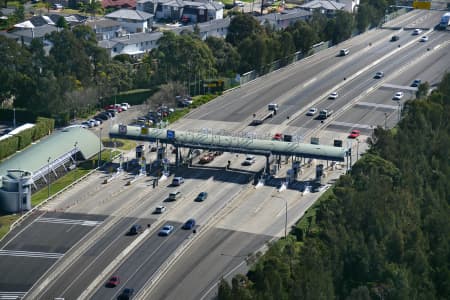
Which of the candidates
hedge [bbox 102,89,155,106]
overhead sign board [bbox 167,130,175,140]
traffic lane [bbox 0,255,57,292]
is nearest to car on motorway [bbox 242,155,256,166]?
overhead sign board [bbox 167,130,175,140]

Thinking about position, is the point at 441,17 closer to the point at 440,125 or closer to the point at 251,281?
the point at 440,125

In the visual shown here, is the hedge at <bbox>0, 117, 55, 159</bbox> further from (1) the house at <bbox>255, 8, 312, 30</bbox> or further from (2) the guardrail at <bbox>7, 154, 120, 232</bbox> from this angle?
(1) the house at <bbox>255, 8, 312, 30</bbox>

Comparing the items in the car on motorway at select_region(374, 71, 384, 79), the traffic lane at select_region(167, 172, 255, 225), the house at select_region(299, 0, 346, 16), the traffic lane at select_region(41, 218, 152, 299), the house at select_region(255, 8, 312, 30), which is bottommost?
the traffic lane at select_region(41, 218, 152, 299)

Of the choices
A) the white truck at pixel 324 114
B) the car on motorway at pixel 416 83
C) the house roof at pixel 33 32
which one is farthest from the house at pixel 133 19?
the white truck at pixel 324 114

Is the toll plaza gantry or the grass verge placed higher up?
the toll plaza gantry

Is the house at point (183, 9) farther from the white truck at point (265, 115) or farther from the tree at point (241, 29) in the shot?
the white truck at point (265, 115)

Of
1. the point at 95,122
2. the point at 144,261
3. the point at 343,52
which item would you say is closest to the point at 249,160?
the point at 95,122
